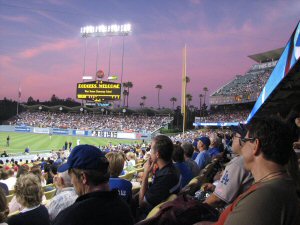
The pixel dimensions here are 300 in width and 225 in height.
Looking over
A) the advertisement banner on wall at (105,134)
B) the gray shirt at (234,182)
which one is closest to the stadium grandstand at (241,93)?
the advertisement banner on wall at (105,134)

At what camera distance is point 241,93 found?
2564 inches

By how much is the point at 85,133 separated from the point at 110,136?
6044mm

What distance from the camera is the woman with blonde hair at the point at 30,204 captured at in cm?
358

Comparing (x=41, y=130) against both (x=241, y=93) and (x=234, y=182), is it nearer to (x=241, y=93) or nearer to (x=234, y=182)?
(x=241, y=93)

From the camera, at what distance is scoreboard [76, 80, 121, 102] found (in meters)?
55.4

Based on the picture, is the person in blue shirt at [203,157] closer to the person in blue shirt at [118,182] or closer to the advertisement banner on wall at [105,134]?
the person in blue shirt at [118,182]

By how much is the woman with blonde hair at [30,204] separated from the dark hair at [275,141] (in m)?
2.73

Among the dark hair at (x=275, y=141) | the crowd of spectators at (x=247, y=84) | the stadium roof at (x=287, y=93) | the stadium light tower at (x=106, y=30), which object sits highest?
the stadium light tower at (x=106, y=30)

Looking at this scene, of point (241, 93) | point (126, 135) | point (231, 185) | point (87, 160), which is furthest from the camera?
point (241, 93)

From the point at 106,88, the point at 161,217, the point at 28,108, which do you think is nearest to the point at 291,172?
the point at 161,217

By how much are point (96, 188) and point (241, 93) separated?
65615 mm

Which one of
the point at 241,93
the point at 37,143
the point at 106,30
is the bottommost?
the point at 37,143

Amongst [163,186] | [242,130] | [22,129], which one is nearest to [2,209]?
[163,186]

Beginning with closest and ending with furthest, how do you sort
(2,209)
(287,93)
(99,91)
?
(2,209) → (287,93) → (99,91)
